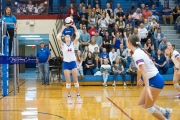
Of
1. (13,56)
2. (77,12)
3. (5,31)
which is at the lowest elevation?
(13,56)

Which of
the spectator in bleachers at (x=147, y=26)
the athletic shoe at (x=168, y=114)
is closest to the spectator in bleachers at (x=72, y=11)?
the spectator in bleachers at (x=147, y=26)

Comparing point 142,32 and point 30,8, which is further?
point 30,8

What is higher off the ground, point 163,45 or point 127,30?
point 127,30

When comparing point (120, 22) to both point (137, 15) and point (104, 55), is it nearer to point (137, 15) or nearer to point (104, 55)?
point (137, 15)

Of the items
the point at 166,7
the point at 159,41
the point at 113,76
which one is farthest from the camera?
the point at 166,7

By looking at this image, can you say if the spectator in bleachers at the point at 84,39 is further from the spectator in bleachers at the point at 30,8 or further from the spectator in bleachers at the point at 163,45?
the spectator in bleachers at the point at 30,8

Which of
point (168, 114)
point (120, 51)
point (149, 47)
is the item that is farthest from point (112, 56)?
point (168, 114)

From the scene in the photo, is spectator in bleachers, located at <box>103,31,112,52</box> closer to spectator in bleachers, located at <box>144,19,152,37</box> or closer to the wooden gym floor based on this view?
spectator in bleachers, located at <box>144,19,152,37</box>

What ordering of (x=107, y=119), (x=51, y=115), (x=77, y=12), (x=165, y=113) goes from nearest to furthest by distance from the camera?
1. (x=165, y=113)
2. (x=107, y=119)
3. (x=51, y=115)
4. (x=77, y=12)

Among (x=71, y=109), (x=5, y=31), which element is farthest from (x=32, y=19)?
(x=71, y=109)

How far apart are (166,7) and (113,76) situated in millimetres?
7935

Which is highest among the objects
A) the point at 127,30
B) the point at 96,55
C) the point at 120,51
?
the point at 127,30

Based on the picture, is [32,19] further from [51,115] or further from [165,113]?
[165,113]

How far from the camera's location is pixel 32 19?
826 inches
